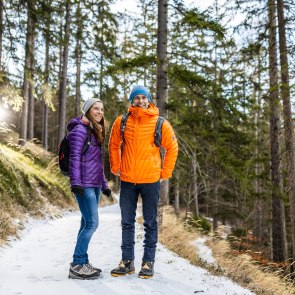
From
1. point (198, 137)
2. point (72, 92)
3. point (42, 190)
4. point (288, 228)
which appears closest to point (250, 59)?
point (198, 137)

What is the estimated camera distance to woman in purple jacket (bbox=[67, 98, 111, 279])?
14.1ft

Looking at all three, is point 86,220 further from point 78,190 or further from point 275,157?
point 275,157

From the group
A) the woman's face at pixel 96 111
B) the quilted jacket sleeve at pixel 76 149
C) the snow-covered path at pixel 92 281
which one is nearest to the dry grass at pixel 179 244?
the snow-covered path at pixel 92 281

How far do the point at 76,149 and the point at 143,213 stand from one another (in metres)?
1.20

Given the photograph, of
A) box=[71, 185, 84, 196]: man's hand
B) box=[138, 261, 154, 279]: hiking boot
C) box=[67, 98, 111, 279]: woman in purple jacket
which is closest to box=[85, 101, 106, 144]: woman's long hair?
box=[67, 98, 111, 279]: woman in purple jacket

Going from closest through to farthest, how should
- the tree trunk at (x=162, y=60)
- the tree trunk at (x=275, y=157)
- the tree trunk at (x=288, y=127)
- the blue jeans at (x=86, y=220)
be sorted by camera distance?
the blue jeans at (x=86, y=220) → the tree trunk at (x=162, y=60) → the tree trunk at (x=288, y=127) → the tree trunk at (x=275, y=157)

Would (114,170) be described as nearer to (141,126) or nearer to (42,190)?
(141,126)

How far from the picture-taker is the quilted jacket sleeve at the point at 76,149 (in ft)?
13.9

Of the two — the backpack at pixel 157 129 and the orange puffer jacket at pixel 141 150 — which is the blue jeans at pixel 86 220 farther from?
the backpack at pixel 157 129

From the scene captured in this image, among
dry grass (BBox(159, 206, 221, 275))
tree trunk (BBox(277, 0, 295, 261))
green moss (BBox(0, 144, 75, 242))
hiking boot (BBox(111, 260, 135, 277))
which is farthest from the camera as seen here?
tree trunk (BBox(277, 0, 295, 261))

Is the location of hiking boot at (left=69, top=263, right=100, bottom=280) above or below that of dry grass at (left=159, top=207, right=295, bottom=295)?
above

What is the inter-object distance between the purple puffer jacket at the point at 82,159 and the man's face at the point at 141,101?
712 millimetres

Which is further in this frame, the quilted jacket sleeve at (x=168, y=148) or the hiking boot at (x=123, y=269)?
the quilted jacket sleeve at (x=168, y=148)

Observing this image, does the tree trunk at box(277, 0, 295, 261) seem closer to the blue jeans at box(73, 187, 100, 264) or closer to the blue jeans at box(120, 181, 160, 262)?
the blue jeans at box(120, 181, 160, 262)
